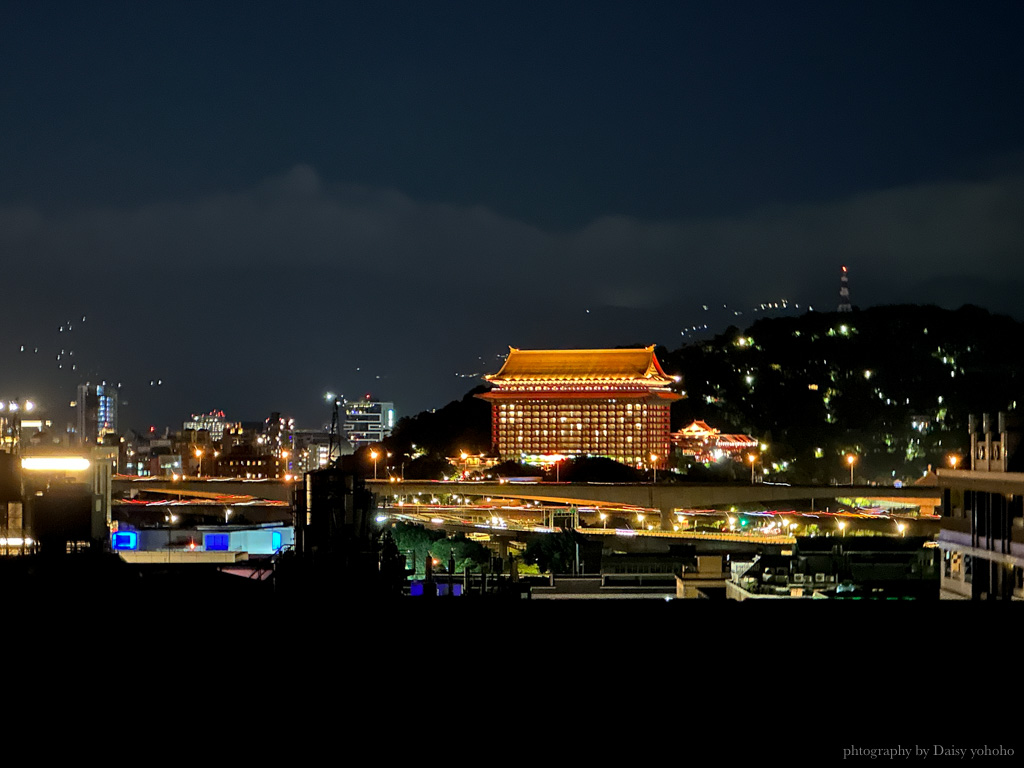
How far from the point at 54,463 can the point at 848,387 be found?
84026 millimetres

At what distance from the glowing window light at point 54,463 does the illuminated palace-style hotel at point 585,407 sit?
68012 millimetres

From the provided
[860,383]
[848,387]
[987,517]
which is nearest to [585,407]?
[848,387]

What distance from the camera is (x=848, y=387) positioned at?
109188mm

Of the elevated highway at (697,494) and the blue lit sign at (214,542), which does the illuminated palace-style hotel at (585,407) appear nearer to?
the elevated highway at (697,494)

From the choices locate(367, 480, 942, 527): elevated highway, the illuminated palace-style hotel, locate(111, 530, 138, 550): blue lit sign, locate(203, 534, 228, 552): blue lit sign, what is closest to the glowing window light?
locate(111, 530, 138, 550): blue lit sign

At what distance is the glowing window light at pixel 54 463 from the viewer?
42156mm

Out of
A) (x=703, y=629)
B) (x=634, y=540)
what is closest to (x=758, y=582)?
(x=703, y=629)

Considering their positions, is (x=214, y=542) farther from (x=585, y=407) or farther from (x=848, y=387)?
(x=848, y=387)

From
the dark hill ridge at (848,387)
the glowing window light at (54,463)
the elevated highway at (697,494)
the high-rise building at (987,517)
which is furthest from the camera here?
the dark hill ridge at (848,387)

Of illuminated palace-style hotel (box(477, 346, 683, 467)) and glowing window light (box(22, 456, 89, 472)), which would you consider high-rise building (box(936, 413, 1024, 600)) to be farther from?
illuminated palace-style hotel (box(477, 346, 683, 467))

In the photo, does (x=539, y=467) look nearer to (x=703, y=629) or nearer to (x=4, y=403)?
(x=4, y=403)

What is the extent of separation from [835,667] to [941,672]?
79 centimetres

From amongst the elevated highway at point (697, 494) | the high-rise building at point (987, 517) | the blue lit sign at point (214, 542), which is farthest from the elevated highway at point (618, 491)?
the high-rise building at point (987, 517)

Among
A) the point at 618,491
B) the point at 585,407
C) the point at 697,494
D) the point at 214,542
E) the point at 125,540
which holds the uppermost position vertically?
the point at 585,407
